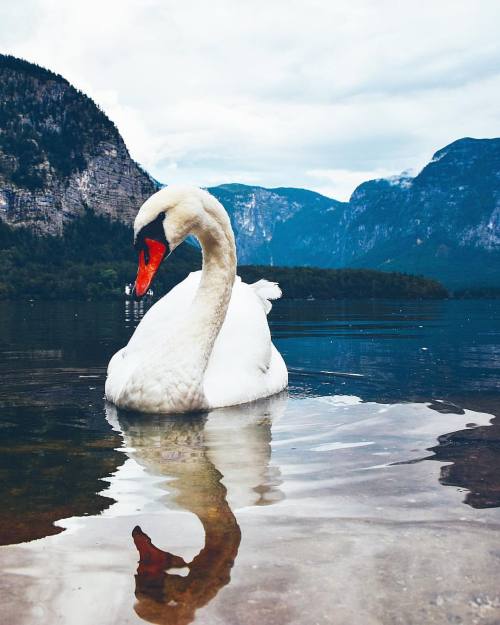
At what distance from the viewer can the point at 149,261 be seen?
8.24m

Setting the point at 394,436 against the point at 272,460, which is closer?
the point at 272,460

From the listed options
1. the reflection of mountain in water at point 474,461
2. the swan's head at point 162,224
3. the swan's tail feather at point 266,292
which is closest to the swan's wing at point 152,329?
the swan's head at point 162,224

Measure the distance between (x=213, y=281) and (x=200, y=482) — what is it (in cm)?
399

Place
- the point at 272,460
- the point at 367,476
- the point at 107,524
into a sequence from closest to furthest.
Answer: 1. the point at 107,524
2. the point at 367,476
3. the point at 272,460

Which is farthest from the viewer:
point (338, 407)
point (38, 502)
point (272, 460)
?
point (338, 407)

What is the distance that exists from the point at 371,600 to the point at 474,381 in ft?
31.7

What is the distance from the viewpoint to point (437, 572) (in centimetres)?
420

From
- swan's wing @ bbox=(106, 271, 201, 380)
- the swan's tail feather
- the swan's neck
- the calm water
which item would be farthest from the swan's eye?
the swan's tail feather

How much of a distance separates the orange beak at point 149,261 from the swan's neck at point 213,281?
115 centimetres

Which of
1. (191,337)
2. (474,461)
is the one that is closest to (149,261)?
(191,337)

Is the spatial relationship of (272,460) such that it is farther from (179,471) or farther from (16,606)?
(16,606)

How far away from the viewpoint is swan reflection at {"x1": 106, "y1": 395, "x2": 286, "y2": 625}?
13.0ft

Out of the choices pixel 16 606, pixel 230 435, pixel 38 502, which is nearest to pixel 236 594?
pixel 16 606

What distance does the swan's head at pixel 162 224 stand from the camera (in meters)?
8.23
